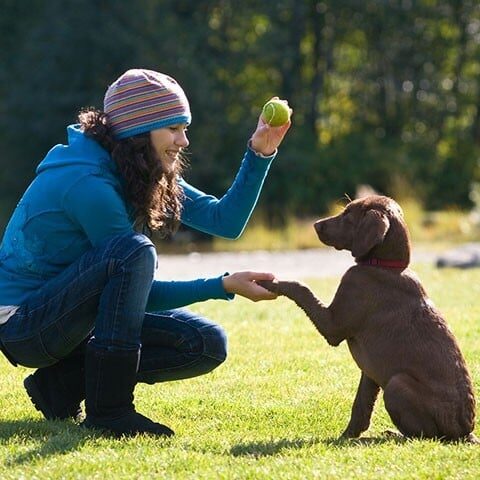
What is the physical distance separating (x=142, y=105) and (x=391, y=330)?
1.50 meters

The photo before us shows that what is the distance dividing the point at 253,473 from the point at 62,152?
1765 millimetres

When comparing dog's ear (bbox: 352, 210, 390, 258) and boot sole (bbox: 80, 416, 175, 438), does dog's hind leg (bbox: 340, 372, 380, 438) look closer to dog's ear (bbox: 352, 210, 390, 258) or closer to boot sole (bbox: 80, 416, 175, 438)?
dog's ear (bbox: 352, 210, 390, 258)

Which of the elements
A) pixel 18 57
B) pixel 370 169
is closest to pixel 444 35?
pixel 370 169

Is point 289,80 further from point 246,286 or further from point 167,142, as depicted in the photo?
point 246,286

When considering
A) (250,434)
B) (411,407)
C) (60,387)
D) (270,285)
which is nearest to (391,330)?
(411,407)

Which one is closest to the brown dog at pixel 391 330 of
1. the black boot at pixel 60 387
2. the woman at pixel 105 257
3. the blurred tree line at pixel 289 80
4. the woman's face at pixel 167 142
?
the woman at pixel 105 257

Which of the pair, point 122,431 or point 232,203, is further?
point 232,203

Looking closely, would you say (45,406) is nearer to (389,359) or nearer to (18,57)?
(389,359)

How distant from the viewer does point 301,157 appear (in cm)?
2188

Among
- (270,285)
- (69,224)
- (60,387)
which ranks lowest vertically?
(60,387)

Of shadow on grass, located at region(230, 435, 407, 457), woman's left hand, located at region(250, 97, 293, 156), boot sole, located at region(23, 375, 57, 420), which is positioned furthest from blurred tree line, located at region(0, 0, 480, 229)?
shadow on grass, located at region(230, 435, 407, 457)

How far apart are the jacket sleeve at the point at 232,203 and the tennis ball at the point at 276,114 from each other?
181 mm

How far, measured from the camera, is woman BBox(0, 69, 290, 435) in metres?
5.02

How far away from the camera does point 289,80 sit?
24016mm
